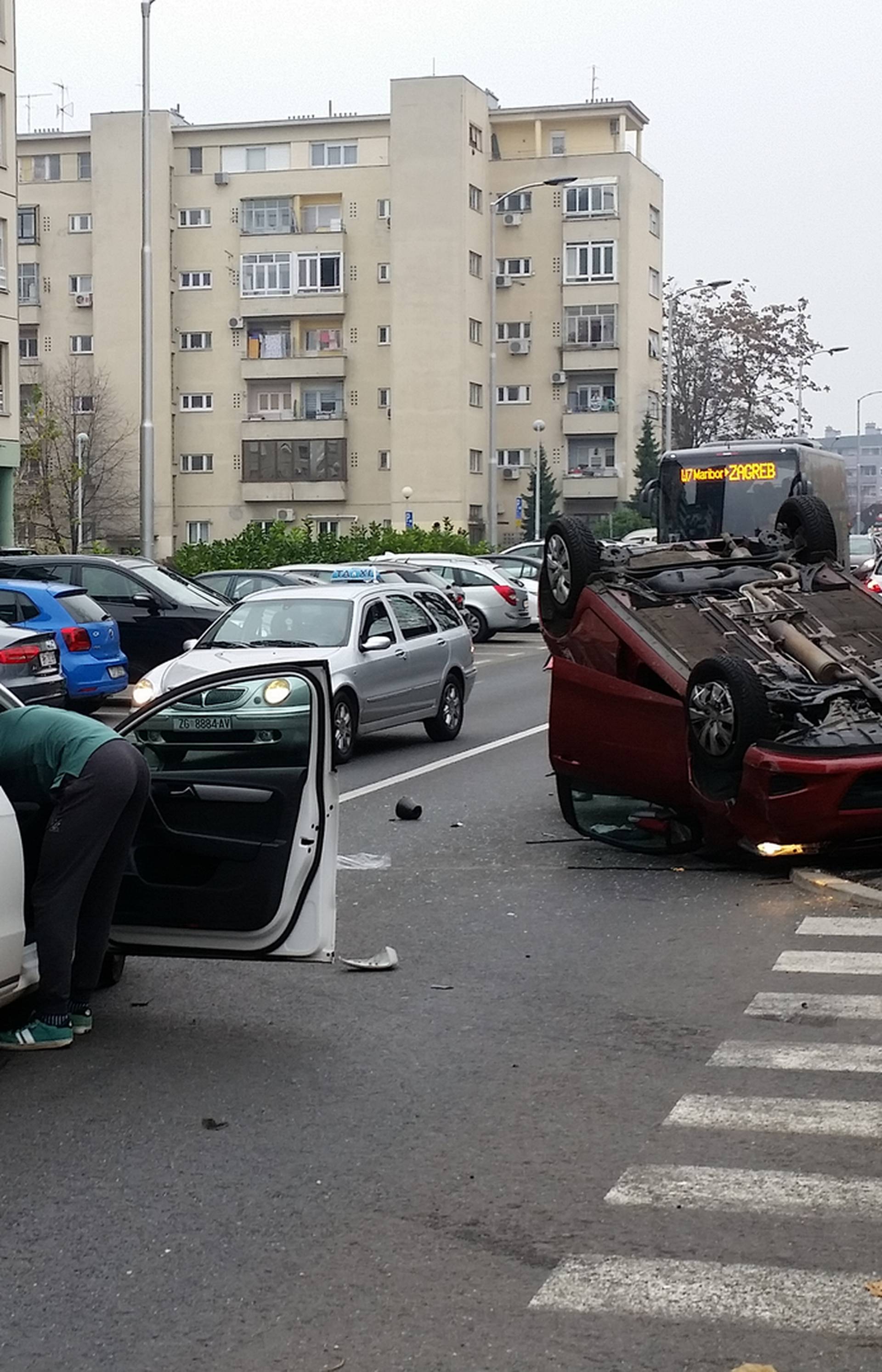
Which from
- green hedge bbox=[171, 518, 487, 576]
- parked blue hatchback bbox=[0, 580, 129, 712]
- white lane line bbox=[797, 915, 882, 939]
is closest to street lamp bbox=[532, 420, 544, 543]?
green hedge bbox=[171, 518, 487, 576]

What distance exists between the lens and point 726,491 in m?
33.9

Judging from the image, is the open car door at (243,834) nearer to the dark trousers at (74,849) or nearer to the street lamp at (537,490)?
the dark trousers at (74,849)

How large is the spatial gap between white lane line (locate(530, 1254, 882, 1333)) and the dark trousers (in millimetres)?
2603

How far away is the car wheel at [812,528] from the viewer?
13.0 m

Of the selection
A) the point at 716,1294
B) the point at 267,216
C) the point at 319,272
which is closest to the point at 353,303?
the point at 319,272

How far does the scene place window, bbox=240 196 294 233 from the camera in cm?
7738

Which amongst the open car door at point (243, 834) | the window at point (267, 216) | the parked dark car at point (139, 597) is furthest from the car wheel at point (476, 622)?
the window at point (267, 216)

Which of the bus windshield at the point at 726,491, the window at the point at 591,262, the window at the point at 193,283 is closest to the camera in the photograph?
the bus windshield at the point at 726,491

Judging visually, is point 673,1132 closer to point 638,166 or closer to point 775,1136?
point 775,1136

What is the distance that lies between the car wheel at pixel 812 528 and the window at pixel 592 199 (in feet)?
220

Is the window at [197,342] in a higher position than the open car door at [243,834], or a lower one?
higher

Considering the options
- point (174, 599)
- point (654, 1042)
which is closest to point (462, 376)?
point (174, 599)

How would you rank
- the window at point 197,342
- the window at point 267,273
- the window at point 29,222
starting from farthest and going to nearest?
the window at point 29,222, the window at point 197,342, the window at point 267,273

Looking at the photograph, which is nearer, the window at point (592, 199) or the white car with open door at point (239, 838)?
the white car with open door at point (239, 838)
